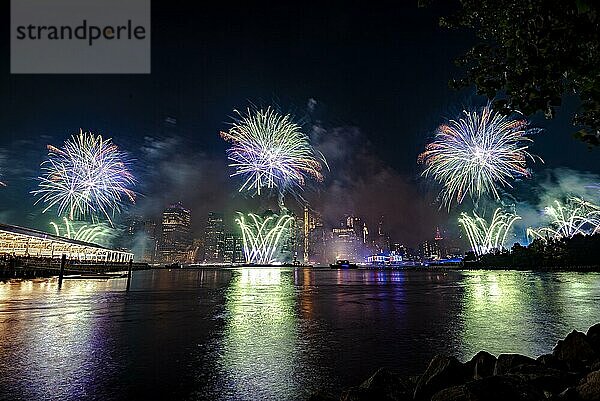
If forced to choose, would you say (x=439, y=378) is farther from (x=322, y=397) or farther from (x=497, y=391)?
(x=322, y=397)

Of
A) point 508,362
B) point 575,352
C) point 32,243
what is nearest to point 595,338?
point 575,352

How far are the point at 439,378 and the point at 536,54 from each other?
20.6 ft

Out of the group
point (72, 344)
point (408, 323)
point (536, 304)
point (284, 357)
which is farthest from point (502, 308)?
point (72, 344)

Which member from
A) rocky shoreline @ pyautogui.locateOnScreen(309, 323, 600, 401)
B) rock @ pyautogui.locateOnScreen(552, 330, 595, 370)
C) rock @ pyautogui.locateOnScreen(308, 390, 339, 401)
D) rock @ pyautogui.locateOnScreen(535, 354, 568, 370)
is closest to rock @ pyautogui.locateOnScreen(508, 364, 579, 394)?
rocky shoreline @ pyautogui.locateOnScreen(309, 323, 600, 401)

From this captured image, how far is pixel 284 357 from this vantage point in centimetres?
1180

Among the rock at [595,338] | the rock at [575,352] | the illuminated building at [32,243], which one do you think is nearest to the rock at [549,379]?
the rock at [575,352]

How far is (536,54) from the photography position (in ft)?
28.9

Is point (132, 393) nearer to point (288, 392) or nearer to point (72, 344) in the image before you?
point (288, 392)

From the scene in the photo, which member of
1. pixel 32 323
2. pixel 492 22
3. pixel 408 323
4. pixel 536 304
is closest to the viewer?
pixel 492 22

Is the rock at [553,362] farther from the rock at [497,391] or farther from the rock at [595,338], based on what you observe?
the rock at [497,391]

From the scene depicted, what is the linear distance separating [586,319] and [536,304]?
7.09m

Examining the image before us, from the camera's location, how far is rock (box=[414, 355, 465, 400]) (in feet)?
24.7

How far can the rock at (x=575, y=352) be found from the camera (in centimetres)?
901

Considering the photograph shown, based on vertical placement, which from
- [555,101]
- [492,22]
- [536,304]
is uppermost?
[492,22]
